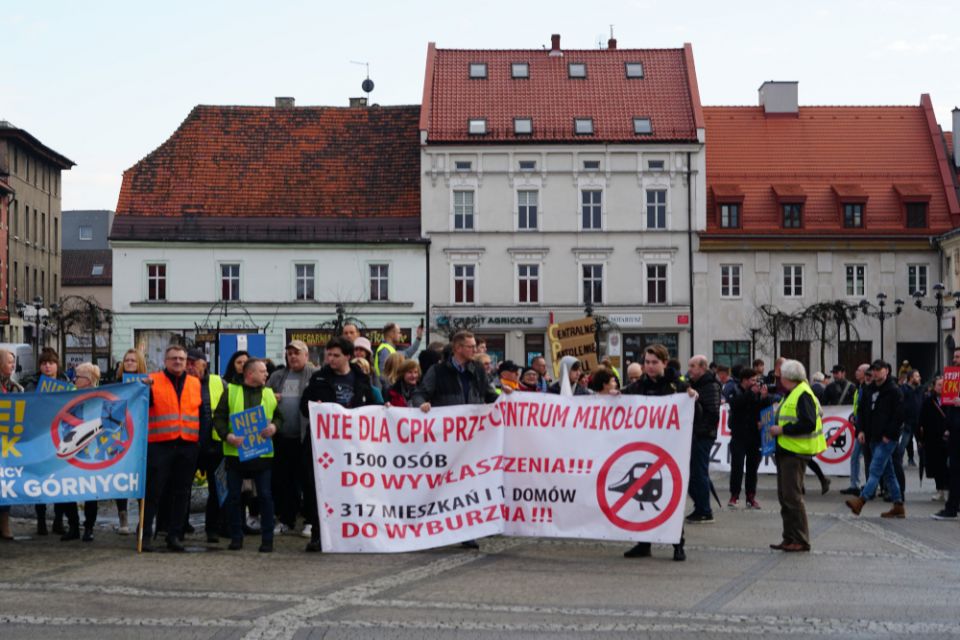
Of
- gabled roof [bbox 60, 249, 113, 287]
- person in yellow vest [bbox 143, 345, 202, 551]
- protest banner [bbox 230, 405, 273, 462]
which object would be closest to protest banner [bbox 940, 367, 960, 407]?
protest banner [bbox 230, 405, 273, 462]

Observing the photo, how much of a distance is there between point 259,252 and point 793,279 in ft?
72.1

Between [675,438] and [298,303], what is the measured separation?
160ft

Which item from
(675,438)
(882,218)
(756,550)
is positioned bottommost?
(756,550)

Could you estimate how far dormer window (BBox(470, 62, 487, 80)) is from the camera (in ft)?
211

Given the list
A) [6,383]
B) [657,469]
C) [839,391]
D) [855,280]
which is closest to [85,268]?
[855,280]

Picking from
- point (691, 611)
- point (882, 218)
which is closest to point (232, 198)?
point (882, 218)

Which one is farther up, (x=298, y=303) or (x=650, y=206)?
(x=650, y=206)

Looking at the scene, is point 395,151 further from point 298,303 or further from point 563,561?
point 563,561

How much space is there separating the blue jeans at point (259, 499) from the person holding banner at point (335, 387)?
1.41 feet

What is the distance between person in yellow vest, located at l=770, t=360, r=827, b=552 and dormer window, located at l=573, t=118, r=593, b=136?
4765 cm

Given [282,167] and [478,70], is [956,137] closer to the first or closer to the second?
[478,70]

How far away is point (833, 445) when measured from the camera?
24.7 metres

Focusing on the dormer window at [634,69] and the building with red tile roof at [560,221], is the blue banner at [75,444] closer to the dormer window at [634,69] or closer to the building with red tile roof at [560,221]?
the building with red tile roof at [560,221]

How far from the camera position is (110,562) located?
13.1 m
